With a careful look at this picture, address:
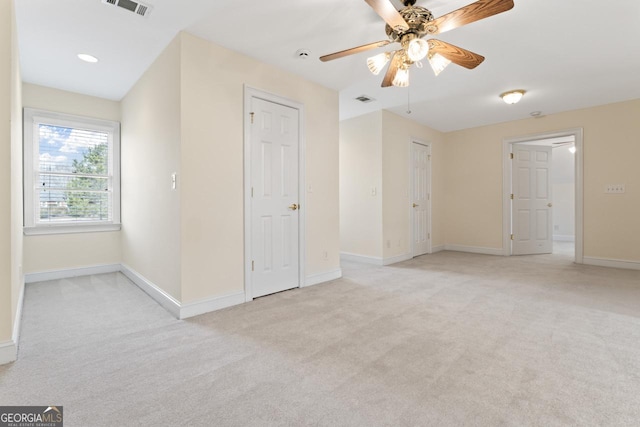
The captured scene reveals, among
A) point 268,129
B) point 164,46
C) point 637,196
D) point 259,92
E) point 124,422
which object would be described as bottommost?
point 124,422

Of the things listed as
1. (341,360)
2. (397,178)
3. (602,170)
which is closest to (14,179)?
(341,360)

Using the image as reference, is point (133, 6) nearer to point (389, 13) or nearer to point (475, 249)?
point (389, 13)

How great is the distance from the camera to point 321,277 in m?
3.90

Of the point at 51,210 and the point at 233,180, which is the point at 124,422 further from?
the point at 51,210

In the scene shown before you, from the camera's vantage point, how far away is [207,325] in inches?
99.7

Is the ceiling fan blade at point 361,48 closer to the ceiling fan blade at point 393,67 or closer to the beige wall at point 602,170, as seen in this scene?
the ceiling fan blade at point 393,67

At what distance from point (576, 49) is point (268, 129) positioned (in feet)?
10.8

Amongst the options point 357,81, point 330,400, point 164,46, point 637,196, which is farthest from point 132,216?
point 637,196

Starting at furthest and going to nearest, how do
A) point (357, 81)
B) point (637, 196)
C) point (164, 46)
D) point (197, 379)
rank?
point (637, 196)
point (357, 81)
point (164, 46)
point (197, 379)

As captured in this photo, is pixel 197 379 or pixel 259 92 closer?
pixel 197 379

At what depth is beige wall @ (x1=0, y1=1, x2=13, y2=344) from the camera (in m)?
1.92

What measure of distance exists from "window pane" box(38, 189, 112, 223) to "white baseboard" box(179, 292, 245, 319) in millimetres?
2896

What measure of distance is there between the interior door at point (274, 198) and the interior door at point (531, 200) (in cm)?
472

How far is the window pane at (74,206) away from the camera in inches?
162
